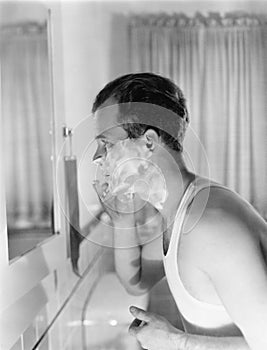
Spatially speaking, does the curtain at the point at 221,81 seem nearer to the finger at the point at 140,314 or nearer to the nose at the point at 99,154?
the nose at the point at 99,154

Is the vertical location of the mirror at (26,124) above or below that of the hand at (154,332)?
above

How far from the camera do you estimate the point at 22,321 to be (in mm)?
1006

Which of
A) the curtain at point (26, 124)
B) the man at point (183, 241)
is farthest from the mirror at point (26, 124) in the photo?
the man at point (183, 241)

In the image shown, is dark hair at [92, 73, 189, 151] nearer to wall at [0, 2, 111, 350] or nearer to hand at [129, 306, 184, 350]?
wall at [0, 2, 111, 350]

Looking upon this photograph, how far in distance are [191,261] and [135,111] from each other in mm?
236

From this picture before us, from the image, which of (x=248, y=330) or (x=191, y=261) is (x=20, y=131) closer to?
(x=191, y=261)

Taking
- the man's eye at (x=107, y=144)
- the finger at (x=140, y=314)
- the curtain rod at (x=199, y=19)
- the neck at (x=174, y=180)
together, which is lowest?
the finger at (x=140, y=314)

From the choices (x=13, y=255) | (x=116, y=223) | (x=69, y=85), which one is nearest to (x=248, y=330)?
(x=116, y=223)

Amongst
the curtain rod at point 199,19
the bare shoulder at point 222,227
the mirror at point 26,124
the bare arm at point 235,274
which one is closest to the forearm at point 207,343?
the bare arm at point 235,274

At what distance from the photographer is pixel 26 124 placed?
100cm

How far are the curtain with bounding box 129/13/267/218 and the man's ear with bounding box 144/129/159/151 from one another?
0.05 metres

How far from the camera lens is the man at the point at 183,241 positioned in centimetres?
92

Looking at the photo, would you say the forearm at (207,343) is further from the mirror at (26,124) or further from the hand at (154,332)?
the mirror at (26,124)

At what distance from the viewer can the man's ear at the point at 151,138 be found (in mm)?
955
